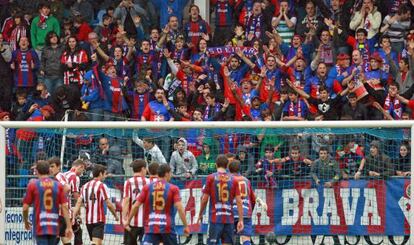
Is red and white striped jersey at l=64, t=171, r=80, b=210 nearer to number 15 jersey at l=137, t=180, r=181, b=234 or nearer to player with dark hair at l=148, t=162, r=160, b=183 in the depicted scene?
player with dark hair at l=148, t=162, r=160, b=183

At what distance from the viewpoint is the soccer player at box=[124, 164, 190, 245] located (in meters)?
22.0

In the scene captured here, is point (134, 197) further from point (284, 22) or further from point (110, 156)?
point (284, 22)

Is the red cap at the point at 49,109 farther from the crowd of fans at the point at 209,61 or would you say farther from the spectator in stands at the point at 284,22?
the spectator in stands at the point at 284,22

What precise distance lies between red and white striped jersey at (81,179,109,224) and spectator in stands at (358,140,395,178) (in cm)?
413

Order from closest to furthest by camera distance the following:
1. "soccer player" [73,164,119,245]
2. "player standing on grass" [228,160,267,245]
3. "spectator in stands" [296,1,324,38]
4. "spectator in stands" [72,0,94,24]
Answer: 1. "player standing on grass" [228,160,267,245]
2. "soccer player" [73,164,119,245]
3. "spectator in stands" [296,1,324,38]
4. "spectator in stands" [72,0,94,24]

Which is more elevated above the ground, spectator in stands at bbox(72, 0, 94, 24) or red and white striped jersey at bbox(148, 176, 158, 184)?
spectator in stands at bbox(72, 0, 94, 24)

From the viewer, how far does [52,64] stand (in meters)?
29.6

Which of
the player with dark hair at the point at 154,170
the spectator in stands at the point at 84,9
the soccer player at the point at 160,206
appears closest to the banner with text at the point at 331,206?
the player with dark hair at the point at 154,170

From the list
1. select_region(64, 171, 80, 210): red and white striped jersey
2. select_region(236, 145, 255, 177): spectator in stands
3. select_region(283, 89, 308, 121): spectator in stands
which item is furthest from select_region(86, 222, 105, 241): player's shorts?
select_region(283, 89, 308, 121): spectator in stands

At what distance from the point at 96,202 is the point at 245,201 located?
2.39 m

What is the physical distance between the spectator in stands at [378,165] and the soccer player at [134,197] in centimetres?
364

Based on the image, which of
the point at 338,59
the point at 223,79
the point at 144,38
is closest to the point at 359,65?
the point at 338,59

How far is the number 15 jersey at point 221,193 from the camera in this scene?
2270 centimetres

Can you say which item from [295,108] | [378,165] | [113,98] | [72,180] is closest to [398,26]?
[295,108]
